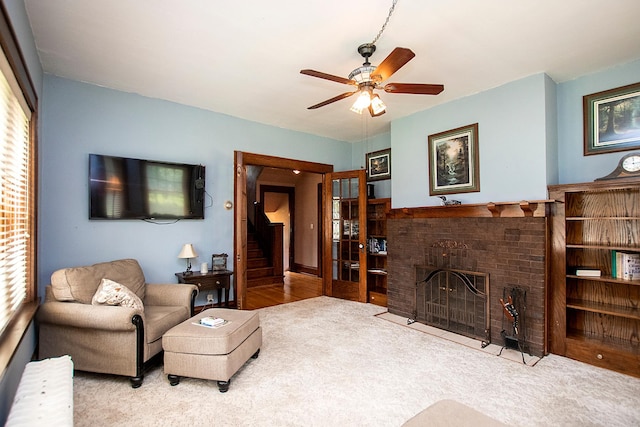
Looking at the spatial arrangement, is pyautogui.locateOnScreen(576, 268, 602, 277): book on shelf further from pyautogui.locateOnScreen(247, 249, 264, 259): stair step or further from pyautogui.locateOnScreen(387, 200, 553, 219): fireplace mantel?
pyautogui.locateOnScreen(247, 249, 264, 259): stair step

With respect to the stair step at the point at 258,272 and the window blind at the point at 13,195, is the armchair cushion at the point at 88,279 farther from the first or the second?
the stair step at the point at 258,272

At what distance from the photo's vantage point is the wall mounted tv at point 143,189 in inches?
134

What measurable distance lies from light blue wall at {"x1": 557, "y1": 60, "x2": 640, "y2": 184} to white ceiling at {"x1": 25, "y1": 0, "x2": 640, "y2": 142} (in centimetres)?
Answer: 10

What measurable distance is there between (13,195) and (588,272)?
4.72 metres

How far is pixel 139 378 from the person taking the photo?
7.88ft

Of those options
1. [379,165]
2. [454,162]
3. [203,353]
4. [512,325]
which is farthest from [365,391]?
[379,165]

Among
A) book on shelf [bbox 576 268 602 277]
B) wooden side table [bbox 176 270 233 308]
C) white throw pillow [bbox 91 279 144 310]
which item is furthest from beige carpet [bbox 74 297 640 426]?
wooden side table [bbox 176 270 233 308]

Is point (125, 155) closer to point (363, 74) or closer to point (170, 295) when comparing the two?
point (170, 295)

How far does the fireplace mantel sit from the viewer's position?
3.01 m

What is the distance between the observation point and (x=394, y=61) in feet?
7.14

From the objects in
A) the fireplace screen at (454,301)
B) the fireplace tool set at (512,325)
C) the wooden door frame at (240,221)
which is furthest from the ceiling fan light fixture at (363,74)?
the fireplace tool set at (512,325)

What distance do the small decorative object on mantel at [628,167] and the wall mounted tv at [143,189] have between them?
4.38 m

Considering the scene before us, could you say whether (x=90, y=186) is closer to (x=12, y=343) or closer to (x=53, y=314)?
(x=53, y=314)

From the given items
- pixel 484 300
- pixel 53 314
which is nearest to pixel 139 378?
pixel 53 314
